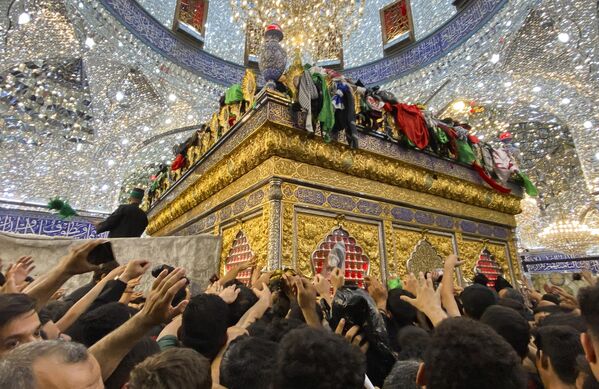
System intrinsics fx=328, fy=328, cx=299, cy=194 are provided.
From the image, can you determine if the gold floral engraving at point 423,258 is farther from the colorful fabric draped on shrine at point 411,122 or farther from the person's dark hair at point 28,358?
the person's dark hair at point 28,358

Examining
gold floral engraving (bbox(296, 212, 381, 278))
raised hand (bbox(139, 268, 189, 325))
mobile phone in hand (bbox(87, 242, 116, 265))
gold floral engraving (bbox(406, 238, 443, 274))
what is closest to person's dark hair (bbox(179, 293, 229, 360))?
raised hand (bbox(139, 268, 189, 325))

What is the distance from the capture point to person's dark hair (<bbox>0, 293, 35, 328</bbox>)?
0.93 meters

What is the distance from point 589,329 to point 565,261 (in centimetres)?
1126

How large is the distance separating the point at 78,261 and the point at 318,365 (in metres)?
1.09

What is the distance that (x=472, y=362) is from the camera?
675mm

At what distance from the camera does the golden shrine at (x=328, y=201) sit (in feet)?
11.4

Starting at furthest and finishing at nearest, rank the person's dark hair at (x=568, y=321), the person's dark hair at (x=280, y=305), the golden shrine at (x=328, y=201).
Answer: the golden shrine at (x=328, y=201) < the person's dark hair at (x=280, y=305) < the person's dark hair at (x=568, y=321)

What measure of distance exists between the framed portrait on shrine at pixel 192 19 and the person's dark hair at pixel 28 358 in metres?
11.6

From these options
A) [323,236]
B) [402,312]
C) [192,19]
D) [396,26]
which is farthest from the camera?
[396,26]

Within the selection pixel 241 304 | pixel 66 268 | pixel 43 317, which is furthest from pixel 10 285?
pixel 241 304

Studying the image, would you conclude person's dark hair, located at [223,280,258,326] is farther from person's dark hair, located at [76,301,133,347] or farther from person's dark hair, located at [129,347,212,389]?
person's dark hair, located at [129,347,212,389]

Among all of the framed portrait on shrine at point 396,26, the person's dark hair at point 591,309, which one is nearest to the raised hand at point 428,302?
the person's dark hair at point 591,309

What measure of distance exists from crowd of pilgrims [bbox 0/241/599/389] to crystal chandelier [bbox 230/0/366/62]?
456 centimetres

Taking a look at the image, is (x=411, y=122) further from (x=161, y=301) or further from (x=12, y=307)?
(x=12, y=307)
